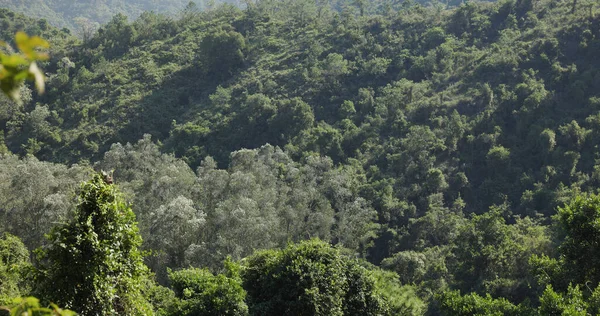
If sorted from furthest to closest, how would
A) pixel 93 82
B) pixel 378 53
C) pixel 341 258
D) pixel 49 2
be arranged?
pixel 49 2 < pixel 378 53 < pixel 93 82 < pixel 341 258

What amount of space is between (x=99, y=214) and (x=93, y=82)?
46182 mm

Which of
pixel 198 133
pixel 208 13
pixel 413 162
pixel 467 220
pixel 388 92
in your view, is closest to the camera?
pixel 467 220

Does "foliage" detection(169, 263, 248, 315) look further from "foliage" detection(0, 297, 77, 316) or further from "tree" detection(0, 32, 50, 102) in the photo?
"tree" detection(0, 32, 50, 102)

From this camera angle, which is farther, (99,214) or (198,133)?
(198,133)

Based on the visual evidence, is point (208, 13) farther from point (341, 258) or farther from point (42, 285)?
point (42, 285)

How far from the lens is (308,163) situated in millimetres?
37062

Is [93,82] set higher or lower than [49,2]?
lower

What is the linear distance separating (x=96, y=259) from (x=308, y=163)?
96.3 feet

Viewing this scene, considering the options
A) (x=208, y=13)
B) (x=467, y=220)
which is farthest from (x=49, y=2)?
(x=467, y=220)

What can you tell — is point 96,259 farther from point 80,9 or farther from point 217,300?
point 80,9

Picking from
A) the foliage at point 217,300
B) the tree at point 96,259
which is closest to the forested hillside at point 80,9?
the foliage at point 217,300

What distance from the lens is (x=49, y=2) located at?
149 m

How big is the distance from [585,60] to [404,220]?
2136 cm

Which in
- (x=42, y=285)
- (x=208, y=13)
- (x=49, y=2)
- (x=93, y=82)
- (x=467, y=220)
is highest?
(x=49, y=2)
